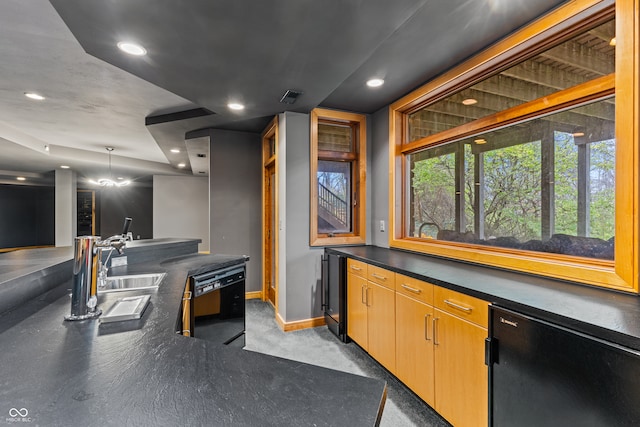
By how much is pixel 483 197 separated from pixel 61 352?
265 cm

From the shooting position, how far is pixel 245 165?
15.2 feet

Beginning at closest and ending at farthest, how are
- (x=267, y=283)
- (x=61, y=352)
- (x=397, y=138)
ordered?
(x=61, y=352)
(x=397, y=138)
(x=267, y=283)

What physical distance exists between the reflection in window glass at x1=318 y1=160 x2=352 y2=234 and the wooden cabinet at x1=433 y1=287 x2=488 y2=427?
194 cm

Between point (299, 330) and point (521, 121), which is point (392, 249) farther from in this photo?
point (521, 121)

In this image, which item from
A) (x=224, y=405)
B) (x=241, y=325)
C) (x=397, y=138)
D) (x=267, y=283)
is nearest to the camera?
(x=224, y=405)

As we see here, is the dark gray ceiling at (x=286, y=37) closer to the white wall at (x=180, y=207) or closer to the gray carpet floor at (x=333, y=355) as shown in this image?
the gray carpet floor at (x=333, y=355)

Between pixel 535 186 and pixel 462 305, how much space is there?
40.8 inches

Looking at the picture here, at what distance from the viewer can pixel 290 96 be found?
2.85m

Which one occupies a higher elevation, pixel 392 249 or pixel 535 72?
pixel 535 72

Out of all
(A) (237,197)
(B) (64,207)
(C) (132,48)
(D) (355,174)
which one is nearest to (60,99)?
(C) (132,48)

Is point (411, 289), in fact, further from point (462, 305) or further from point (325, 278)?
point (325, 278)

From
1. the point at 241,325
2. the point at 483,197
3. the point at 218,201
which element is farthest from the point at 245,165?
the point at 483,197

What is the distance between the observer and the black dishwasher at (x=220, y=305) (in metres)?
2.16

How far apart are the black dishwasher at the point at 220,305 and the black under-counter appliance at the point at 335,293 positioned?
0.98 metres
